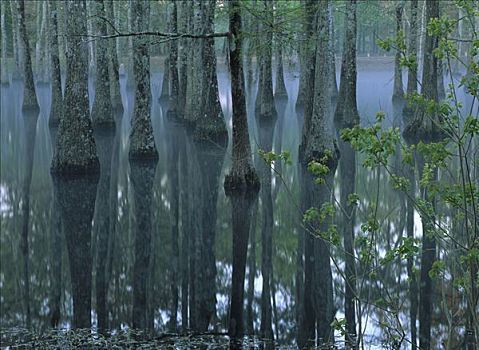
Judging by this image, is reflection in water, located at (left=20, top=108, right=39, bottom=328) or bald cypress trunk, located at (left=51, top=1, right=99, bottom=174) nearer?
reflection in water, located at (left=20, top=108, right=39, bottom=328)

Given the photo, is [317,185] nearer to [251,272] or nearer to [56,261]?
[251,272]

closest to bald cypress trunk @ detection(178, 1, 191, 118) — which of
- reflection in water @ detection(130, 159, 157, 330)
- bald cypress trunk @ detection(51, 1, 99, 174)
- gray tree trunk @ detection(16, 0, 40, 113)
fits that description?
gray tree trunk @ detection(16, 0, 40, 113)

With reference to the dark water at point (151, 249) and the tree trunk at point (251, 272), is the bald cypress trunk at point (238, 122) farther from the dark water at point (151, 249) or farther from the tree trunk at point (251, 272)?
the tree trunk at point (251, 272)

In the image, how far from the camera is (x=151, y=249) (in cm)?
1081

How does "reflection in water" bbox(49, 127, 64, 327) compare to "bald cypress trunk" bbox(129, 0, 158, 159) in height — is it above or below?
below

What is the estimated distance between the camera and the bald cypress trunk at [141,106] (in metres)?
18.8

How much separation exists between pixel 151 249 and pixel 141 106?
336 inches

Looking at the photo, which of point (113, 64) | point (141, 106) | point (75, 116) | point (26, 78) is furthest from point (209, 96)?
point (26, 78)

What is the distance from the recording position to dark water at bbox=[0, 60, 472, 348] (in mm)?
7953

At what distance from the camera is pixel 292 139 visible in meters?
24.3

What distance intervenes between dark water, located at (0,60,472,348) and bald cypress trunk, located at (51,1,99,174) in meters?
0.57

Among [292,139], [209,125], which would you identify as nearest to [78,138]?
[209,125]

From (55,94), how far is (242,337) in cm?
2090

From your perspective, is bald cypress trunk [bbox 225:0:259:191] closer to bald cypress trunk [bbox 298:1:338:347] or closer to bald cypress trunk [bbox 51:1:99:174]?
bald cypress trunk [bbox 298:1:338:347]
